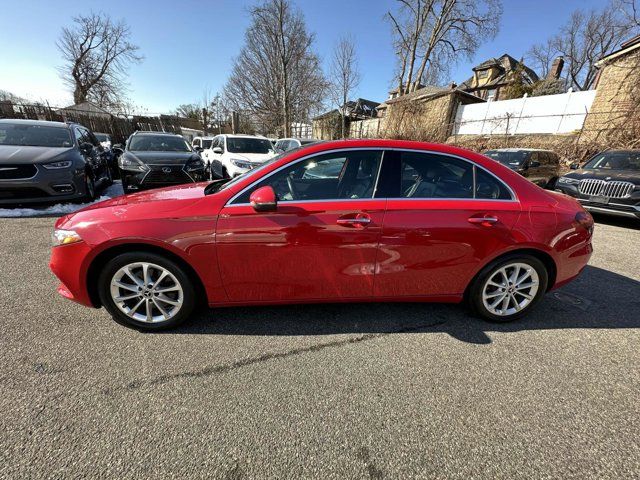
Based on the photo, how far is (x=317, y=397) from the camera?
197 centimetres

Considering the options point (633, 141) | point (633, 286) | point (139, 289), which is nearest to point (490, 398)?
point (139, 289)

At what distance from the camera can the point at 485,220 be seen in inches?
101

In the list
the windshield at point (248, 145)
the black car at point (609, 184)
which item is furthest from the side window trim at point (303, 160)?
the windshield at point (248, 145)

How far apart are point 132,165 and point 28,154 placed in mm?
1789

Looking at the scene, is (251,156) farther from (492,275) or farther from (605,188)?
(605,188)

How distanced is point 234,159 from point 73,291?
702 centimetres

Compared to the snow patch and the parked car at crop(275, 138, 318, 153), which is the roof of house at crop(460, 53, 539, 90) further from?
the snow patch

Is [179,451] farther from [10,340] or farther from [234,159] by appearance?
[234,159]

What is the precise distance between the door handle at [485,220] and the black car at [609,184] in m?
6.09

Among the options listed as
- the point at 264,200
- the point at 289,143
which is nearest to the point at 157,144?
the point at 289,143

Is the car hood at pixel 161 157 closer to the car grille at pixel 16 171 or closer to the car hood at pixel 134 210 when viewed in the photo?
the car grille at pixel 16 171

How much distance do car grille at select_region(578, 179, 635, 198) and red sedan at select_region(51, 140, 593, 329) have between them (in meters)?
5.30

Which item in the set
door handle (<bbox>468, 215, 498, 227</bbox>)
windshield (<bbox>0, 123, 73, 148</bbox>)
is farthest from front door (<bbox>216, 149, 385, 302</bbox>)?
windshield (<bbox>0, 123, 73, 148</bbox>)

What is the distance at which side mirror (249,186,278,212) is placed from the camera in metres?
2.26
